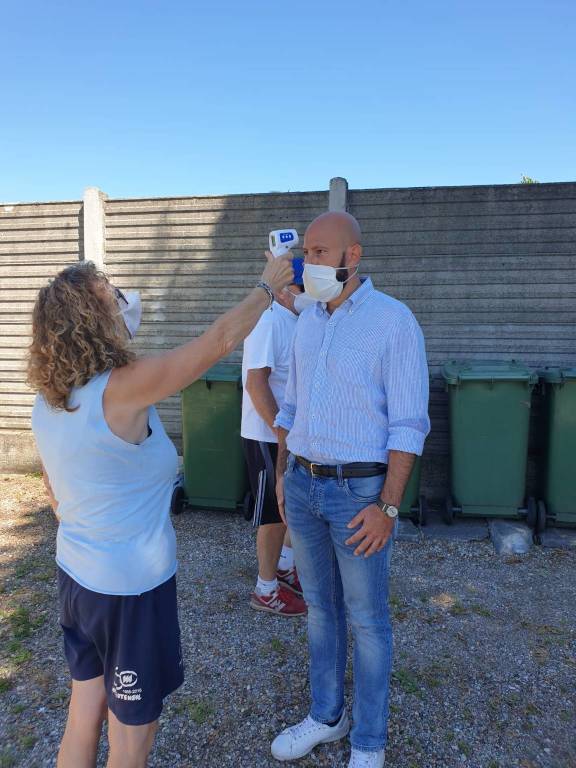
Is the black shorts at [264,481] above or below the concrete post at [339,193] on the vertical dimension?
below

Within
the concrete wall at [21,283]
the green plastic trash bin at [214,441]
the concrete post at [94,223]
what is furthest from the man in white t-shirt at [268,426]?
the concrete wall at [21,283]

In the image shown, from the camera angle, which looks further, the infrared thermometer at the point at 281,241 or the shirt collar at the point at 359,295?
the infrared thermometer at the point at 281,241

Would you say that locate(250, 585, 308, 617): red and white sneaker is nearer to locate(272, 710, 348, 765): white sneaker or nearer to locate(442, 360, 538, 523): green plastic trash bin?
locate(272, 710, 348, 765): white sneaker

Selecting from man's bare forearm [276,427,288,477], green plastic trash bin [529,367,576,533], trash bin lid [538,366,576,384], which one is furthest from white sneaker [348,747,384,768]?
trash bin lid [538,366,576,384]

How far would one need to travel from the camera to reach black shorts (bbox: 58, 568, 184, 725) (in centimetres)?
163

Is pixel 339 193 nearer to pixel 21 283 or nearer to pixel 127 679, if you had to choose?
pixel 21 283

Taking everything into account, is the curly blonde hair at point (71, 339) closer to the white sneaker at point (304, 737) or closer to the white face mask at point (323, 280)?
the white face mask at point (323, 280)

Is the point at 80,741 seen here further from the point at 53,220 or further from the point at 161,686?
the point at 53,220

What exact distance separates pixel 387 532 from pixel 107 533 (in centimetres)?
94

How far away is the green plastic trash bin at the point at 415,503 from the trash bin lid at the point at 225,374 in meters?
1.69

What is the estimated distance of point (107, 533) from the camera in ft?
5.40

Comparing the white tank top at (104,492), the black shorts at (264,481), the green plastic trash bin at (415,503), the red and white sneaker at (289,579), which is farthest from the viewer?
the green plastic trash bin at (415,503)

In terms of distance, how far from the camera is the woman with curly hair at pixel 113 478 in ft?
5.15

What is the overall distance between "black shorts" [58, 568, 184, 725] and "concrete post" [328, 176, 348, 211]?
14.7 ft
